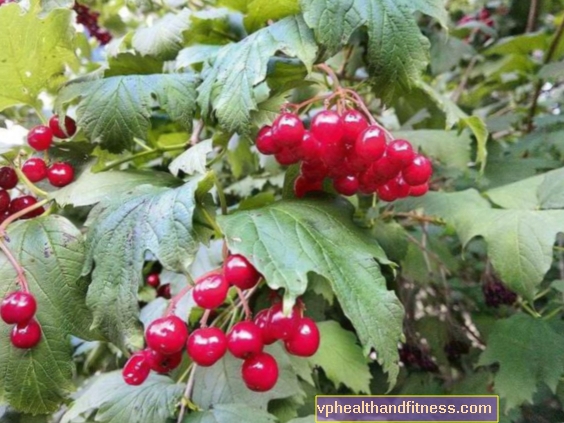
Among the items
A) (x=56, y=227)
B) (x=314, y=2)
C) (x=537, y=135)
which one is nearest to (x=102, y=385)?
(x=56, y=227)

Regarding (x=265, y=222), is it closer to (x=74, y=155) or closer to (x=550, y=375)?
(x=74, y=155)

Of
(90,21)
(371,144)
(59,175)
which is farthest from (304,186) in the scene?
(90,21)

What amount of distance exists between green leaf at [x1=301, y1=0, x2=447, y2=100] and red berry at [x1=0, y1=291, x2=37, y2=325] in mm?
509

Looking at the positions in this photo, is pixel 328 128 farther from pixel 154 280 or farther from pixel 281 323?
pixel 154 280

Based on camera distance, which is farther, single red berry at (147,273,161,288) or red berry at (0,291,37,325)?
single red berry at (147,273,161,288)

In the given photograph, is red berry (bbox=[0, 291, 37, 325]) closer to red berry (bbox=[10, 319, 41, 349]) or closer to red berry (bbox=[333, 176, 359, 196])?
red berry (bbox=[10, 319, 41, 349])

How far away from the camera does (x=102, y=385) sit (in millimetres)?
851

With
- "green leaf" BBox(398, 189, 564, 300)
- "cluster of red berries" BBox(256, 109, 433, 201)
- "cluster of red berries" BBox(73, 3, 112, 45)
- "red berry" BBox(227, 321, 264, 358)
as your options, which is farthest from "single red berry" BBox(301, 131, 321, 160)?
"cluster of red berries" BBox(73, 3, 112, 45)

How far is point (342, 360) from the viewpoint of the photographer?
0.94 metres

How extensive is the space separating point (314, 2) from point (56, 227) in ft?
1.56

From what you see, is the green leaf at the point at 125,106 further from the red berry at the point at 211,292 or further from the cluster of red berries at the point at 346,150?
the red berry at the point at 211,292

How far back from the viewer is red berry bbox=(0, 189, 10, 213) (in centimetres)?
80

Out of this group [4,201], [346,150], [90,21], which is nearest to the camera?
[346,150]

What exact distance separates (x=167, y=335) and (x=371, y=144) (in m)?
0.34
